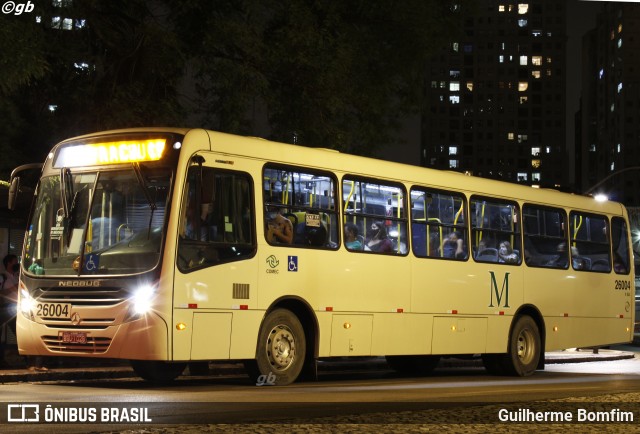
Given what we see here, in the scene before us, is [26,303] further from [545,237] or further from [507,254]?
[545,237]

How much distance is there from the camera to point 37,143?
41312 millimetres

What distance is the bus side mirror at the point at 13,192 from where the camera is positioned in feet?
51.5

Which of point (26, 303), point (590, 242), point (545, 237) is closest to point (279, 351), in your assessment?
point (26, 303)

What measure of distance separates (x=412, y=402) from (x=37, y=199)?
592 centimetres

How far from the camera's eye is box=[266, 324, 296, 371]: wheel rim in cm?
1585

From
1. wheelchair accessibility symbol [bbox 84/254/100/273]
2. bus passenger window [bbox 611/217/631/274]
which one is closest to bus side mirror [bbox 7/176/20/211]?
wheelchair accessibility symbol [bbox 84/254/100/273]

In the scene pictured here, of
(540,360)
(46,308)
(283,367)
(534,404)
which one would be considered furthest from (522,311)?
(46,308)

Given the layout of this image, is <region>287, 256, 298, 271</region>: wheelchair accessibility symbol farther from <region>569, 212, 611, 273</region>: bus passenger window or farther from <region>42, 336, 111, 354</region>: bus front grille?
<region>569, 212, 611, 273</region>: bus passenger window

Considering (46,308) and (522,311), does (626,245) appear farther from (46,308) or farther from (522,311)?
(46,308)

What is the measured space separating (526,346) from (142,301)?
984cm

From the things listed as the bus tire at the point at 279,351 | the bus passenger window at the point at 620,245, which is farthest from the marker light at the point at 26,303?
the bus passenger window at the point at 620,245

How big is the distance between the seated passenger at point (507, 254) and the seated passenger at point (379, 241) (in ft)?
11.8

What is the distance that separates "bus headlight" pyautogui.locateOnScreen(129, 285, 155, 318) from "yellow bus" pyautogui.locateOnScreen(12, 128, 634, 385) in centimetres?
2

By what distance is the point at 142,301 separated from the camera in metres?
14.2
